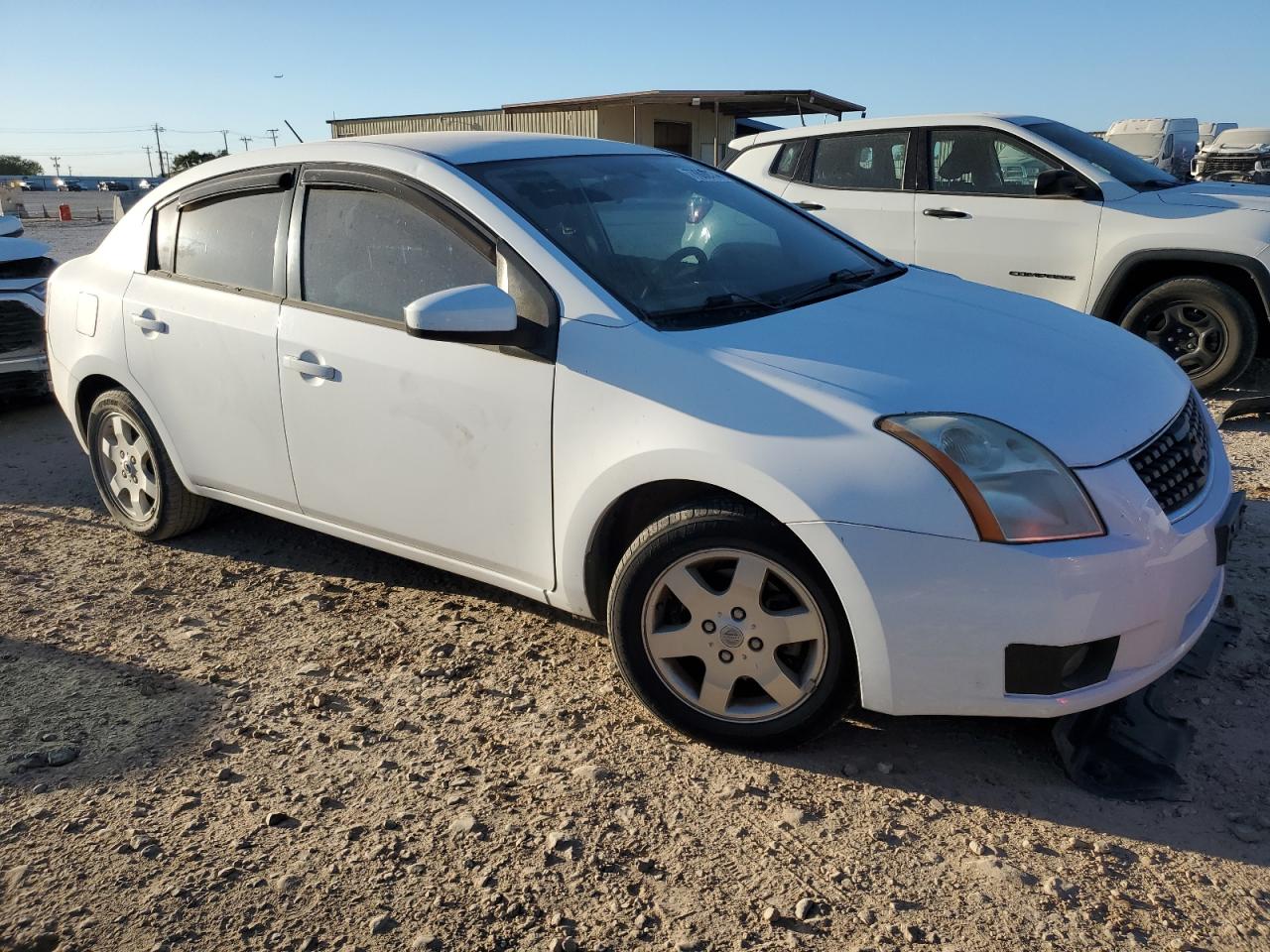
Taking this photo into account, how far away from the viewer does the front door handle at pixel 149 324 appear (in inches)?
158

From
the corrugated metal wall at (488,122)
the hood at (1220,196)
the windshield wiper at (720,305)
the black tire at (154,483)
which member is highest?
the corrugated metal wall at (488,122)

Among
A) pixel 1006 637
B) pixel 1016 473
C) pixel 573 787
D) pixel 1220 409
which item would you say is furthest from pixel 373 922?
pixel 1220 409

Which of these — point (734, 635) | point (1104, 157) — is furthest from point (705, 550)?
point (1104, 157)

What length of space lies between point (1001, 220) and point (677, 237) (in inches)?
155

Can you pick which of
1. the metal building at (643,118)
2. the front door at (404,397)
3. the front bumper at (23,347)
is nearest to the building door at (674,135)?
the metal building at (643,118)

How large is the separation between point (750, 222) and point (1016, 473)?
168cm

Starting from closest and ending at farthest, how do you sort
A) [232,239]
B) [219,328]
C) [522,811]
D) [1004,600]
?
[1004,600] < [522,811] < [219,328] < [232,239]

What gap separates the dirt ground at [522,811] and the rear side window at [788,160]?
182 inches

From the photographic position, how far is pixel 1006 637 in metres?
2.47

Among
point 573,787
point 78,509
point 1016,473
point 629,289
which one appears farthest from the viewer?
point 78,509

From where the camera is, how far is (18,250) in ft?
23.2

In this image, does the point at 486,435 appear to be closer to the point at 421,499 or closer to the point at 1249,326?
the point at 421,499

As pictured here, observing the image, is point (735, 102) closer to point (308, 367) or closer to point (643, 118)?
point (643, 118)

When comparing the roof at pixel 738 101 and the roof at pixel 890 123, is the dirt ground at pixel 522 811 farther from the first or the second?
the roof at pixel 738 101
